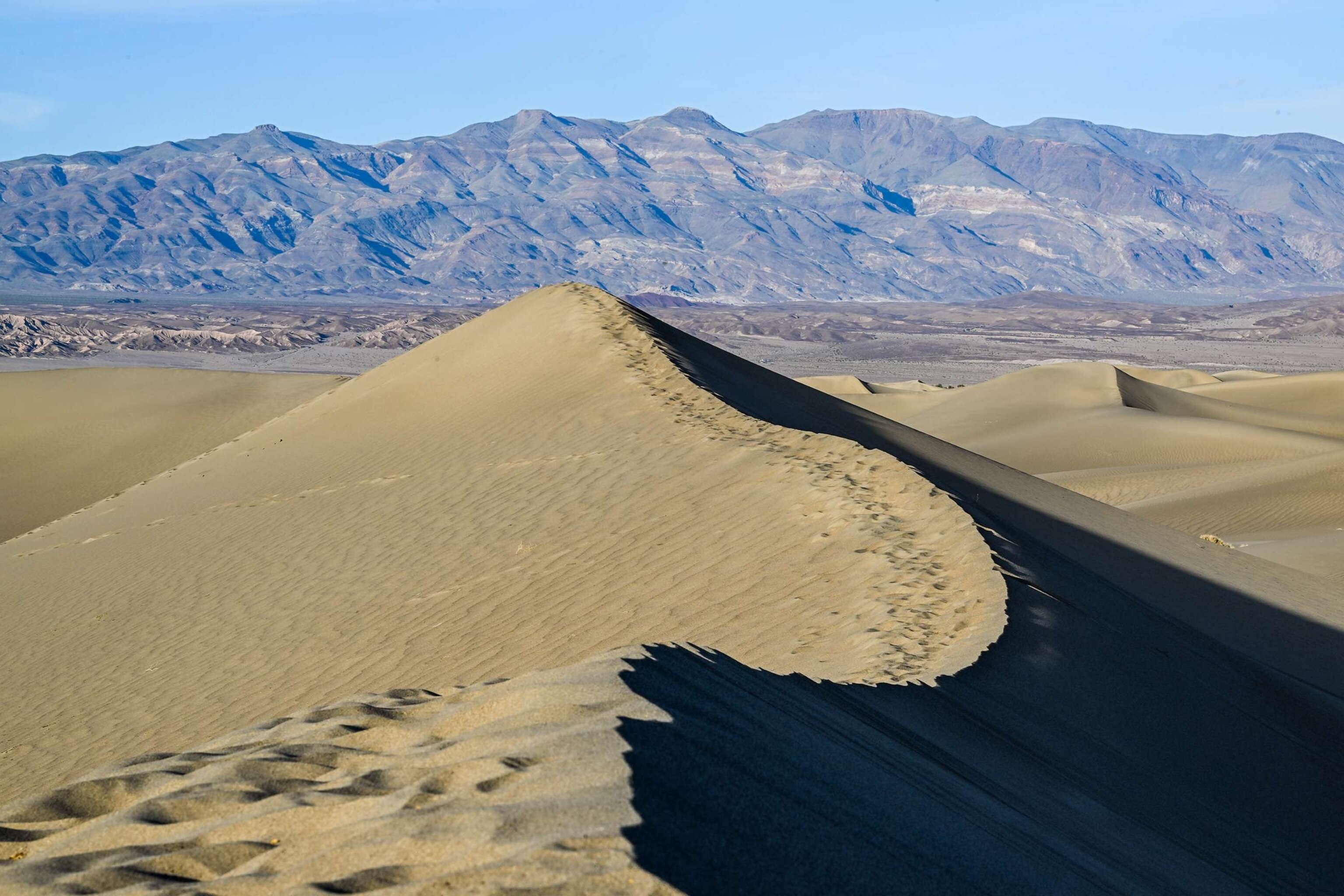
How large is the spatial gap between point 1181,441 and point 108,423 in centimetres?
2287

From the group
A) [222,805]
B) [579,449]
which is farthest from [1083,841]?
[579,449]

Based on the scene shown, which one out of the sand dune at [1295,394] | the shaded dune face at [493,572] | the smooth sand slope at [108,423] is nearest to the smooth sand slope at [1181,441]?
the sand dune at [1295,394]

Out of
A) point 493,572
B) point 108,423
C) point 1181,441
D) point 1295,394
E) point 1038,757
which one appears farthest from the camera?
point 1295,394

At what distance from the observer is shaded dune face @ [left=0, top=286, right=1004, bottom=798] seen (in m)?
7.05

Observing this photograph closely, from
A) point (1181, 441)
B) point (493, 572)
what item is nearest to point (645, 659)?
point (493, 572)

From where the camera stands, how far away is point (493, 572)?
8930mm

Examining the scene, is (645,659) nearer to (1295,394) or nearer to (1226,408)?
(1226,408)

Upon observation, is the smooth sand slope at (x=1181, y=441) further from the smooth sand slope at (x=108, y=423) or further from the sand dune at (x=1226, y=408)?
the smooth sand slope at (x=108, y=423)

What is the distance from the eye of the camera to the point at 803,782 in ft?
11.6

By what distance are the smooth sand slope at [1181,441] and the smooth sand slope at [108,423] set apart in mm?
16298

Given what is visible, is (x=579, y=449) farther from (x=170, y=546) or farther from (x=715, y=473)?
(x=170, y=546)

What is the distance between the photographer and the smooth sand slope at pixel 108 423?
24.0m

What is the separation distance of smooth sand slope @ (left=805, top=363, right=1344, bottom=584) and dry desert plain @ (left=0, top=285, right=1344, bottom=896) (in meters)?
0.20

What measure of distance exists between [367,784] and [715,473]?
700 centimetres
